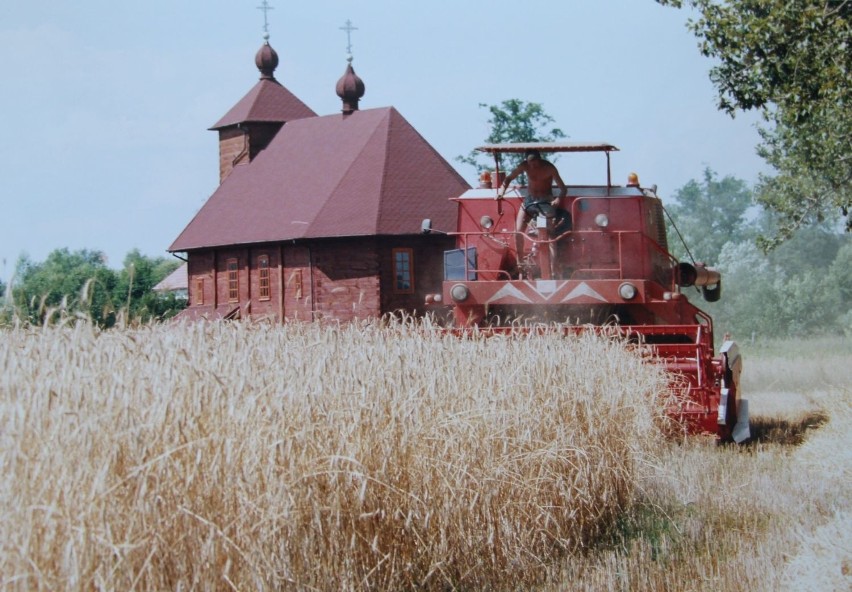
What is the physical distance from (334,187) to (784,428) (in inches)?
1004

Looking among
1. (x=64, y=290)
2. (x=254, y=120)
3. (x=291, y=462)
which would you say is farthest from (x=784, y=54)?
(x=254, y=120)

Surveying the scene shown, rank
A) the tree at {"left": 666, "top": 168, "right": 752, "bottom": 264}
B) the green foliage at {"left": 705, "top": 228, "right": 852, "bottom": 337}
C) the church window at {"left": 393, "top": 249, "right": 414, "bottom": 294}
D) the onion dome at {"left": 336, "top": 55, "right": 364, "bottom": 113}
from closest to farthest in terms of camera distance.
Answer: the church window at {"left": 393, "top": 249, "right": 414, "bottom": 294}, the onion dome at {"left": 336, "top": 55, "right": 364, "bottom": 113}, the green foliage at {"left": 705, "top": 228, "right": 852, "bottom": 337}, the tree at {"left": 666, "top": 168, "right": 752, "bottom": 264}

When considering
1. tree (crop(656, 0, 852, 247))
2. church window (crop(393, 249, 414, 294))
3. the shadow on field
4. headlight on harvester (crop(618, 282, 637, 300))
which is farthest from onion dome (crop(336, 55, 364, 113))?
headlight on harvester (crop(618, 282, 637, 300))

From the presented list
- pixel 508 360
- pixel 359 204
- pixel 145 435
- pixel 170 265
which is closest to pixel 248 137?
pixel 359 204

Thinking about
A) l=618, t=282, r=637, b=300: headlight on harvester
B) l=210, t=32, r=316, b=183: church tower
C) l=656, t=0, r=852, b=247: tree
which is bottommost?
l=618, t=282, r=637, b=300: headlight on harvester

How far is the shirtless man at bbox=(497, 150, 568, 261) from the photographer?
1303cm

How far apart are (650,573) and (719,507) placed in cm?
206

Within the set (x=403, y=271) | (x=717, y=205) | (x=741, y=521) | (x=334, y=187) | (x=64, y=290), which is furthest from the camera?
(x=717, y=205)

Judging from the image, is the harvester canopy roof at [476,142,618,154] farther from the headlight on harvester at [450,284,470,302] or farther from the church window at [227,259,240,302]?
the church window at [227,259,240,302]

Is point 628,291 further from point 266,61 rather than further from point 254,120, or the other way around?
point 266,61

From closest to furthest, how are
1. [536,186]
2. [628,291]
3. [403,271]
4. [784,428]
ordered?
[628,291]
[536,186]
[784,428]
[403,271]

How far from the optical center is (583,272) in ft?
43.1

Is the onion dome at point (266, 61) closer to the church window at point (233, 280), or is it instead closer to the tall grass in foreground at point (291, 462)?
the church window at point (233, 280)

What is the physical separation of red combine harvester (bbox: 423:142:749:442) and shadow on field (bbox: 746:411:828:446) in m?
0.56
